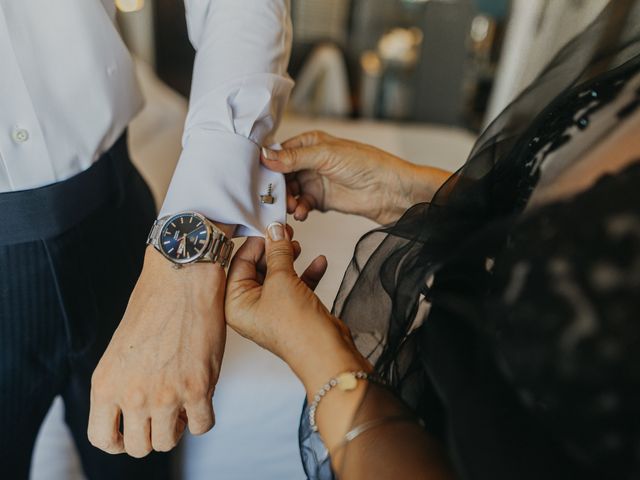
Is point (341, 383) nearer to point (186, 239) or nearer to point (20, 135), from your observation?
point (186, 239)

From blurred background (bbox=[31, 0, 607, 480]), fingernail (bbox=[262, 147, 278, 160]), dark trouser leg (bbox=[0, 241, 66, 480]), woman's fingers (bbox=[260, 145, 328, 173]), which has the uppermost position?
fingernail (bbox=[262, 147, 278, 160])

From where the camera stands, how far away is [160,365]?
1.70ft

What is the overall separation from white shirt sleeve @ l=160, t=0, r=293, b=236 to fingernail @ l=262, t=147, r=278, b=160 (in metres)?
0.01

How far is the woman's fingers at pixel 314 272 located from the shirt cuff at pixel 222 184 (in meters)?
0.08

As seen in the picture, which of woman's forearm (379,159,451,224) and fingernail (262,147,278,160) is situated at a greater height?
fingernail (262,147,278,160)

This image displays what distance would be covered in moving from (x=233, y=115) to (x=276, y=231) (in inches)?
6.5

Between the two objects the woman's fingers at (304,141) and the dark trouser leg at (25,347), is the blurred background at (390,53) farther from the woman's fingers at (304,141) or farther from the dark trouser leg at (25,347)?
the dark trouser leg at (25,347)

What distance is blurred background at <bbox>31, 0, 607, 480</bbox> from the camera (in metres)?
0.82

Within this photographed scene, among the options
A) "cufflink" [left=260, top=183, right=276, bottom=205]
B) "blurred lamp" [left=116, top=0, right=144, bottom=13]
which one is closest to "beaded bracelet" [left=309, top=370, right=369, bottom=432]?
"cufflink" [left=260, top=183, right=276, bottom=205]

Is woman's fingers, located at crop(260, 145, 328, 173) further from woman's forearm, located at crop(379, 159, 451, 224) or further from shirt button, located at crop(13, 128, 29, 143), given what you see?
shirt button, located at crop(13, 128, 29, 143)

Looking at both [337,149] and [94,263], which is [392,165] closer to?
[337,149]

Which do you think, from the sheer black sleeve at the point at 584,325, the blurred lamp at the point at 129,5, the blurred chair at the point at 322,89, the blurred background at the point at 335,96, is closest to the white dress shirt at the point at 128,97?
the blurred background at the point at 335,96

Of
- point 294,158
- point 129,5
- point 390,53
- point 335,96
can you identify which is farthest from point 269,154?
point 390,53

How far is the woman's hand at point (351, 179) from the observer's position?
0.75m
